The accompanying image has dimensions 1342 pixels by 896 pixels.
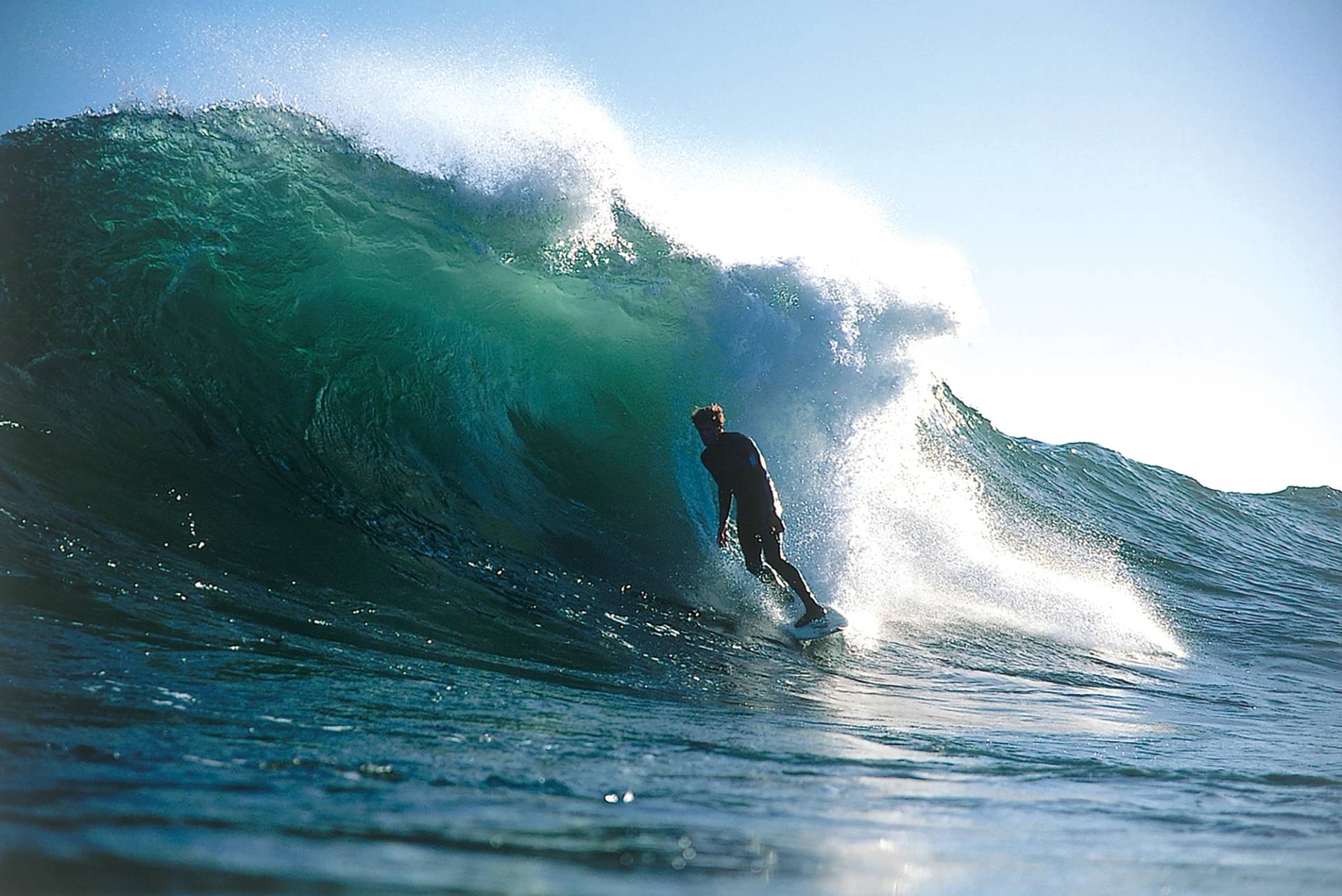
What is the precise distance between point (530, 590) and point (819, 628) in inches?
85.9

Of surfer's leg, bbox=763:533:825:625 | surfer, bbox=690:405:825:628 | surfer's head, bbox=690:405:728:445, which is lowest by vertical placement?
surfer's leg, bbox=763:533:825:625

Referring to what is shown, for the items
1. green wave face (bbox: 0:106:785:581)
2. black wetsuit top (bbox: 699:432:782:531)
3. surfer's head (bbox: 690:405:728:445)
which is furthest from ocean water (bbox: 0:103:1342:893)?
surfer's head (bbox: 690:405:728:445)

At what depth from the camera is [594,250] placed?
8.84m

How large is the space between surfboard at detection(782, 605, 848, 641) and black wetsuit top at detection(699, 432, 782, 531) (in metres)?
0.78

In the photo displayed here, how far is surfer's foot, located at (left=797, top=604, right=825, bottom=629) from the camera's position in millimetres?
6441

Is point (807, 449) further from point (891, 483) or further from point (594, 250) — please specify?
point (594, 250)

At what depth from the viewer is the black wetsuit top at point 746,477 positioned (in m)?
6.50

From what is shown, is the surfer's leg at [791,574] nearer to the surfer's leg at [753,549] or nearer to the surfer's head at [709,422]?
the surfer's leg at [753,549]

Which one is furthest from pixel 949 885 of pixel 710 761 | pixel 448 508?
pixel 448 508

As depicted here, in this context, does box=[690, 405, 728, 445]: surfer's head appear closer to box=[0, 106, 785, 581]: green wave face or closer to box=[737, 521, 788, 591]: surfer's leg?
box=[737, 521, 788, 591]: surfer's leg

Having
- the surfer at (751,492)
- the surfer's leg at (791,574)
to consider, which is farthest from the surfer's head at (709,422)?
the surfer's leg at (791,574)

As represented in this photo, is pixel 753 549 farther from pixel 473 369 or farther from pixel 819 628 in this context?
pixel 473 369

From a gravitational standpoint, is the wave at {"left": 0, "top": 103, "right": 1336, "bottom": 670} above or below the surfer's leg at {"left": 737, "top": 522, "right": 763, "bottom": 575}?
above

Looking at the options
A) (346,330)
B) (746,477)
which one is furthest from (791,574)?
(346,330)
